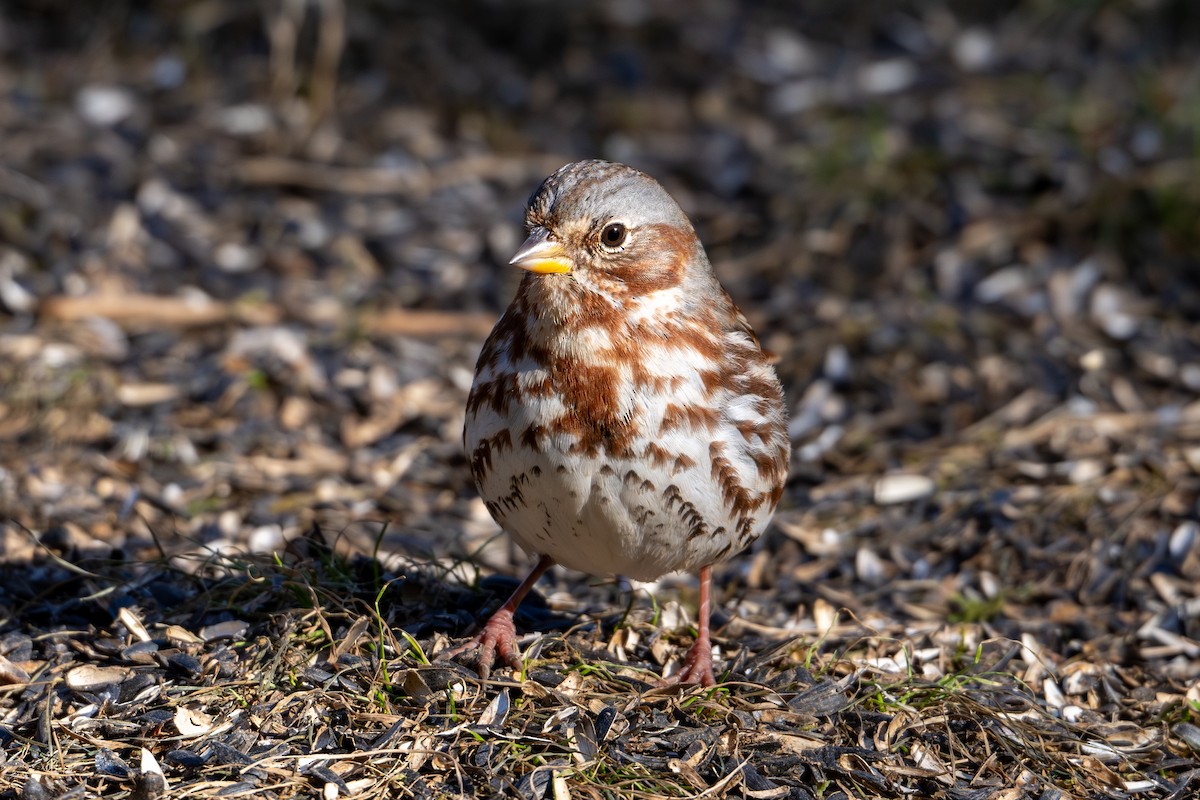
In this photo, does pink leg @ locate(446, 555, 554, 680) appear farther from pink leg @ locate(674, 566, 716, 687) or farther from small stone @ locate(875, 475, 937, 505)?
small stone @ locate(875, 475, 937, 505)

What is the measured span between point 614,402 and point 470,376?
3025 millimetres

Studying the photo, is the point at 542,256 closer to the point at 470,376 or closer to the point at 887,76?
the point at 470,376

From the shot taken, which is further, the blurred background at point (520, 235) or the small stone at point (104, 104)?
the small stone at point (104, 104)

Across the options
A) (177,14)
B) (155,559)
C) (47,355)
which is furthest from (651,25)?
(155,559)

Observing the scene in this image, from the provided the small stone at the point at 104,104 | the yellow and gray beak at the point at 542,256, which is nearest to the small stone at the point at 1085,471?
the yellow and gray beak at the point at 542,256

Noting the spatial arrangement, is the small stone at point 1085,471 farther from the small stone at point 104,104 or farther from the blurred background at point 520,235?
the small stone at point 104,104

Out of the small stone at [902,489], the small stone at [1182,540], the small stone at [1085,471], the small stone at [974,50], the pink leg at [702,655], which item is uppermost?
the small stone at [974,50]

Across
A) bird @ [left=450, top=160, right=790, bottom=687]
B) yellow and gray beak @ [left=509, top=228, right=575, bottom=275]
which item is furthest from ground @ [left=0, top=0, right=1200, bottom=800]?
yellow and gray beak @ [left=509, top=228, right=575, bottom=275]

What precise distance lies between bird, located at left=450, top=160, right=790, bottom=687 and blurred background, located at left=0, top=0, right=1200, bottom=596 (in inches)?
52.1

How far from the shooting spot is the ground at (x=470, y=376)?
4.14 m

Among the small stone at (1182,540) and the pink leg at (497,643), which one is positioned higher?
the pink leg at (497,643)

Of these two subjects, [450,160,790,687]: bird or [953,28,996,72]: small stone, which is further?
[953,28,996,72]: small stone

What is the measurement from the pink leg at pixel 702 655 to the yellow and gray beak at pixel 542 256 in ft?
3.70

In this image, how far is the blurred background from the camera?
6.07m
